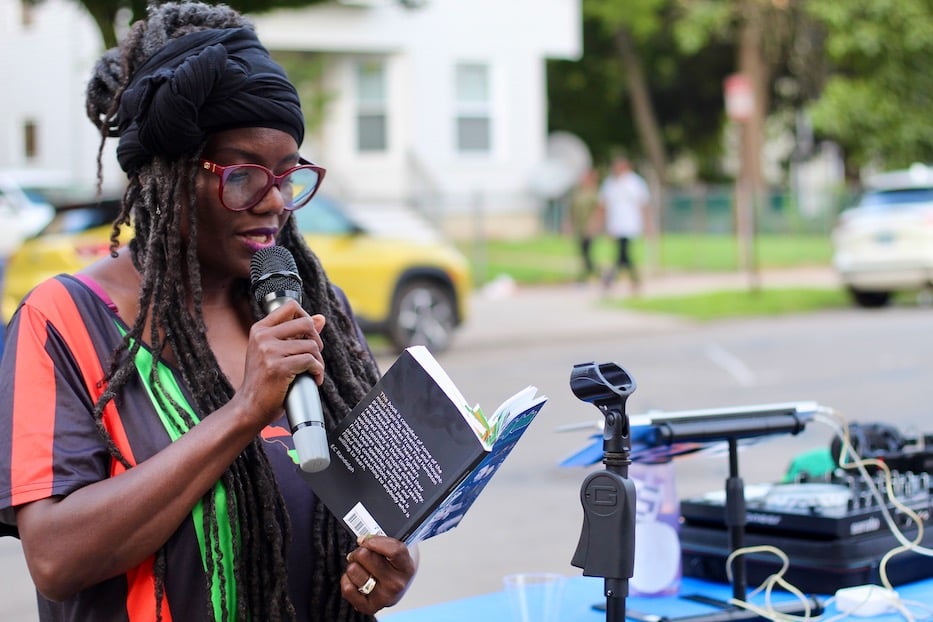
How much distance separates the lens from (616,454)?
197cm

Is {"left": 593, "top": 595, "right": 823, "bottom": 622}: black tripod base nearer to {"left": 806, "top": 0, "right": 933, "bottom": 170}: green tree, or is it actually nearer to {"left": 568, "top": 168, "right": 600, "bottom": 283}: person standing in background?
{"left": 568, "top": 168, "right": 600, "bottom": 283}: person standing in background

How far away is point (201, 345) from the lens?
7.15 feet

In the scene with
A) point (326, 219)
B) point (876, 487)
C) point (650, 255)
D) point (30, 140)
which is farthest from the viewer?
point (30, 140)

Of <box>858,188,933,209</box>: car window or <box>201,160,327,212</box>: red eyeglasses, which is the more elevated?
<box>201,160,327,212</box>: red eyeglasses

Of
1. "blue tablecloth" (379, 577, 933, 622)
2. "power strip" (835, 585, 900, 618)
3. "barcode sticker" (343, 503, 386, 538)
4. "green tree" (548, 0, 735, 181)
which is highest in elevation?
"green tree" (548, 0, 735, 181)

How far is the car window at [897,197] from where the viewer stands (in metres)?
16.9

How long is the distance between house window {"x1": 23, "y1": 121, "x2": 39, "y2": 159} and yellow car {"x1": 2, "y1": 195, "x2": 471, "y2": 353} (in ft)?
57.3

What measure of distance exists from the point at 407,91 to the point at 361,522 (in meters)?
24.8

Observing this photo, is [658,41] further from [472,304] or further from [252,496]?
[252,496]

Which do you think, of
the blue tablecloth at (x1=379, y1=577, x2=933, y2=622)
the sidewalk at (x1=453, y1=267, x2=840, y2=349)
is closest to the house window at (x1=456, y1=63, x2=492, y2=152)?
the sidewalk at (x1=453, y1=267, x2=840, y2=349)

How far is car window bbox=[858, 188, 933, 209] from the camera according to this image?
16.9m

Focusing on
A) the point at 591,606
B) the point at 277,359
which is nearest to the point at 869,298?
the point at 591,606

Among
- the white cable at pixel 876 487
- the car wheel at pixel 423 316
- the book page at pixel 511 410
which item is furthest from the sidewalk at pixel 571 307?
the book page at pixel 511 410

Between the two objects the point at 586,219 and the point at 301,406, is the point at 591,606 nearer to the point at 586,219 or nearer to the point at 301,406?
the point at 301,406
